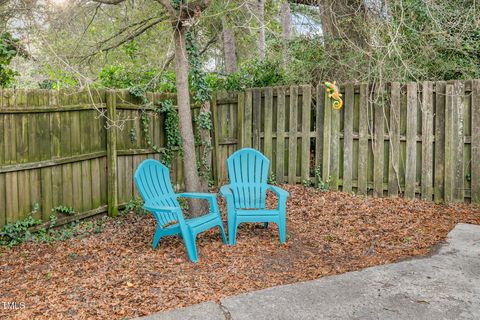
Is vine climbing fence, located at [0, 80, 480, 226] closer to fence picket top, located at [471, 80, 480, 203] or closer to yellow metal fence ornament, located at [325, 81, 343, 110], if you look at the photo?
fence picket top, located at [471, 80, 480, 203]

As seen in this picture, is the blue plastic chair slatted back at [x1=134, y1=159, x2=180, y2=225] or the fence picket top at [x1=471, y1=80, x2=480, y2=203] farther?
the fence picket top at [x1=471, y1=80, x2=480, y2=203]

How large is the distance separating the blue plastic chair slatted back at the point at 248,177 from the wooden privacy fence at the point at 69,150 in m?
→ 1.53

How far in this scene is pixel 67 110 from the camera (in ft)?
16.4

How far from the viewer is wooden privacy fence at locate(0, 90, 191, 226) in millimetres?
4469

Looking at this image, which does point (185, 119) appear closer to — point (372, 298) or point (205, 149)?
point (205, 149)

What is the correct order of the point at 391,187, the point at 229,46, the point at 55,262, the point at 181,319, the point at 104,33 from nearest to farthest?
the point at 181,319, the point at 55,262, the point at 391,187, the point at 104,33, the point at 229,46

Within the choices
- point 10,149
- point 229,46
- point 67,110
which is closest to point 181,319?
point 10,149

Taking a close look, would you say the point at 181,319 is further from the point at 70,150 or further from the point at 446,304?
the point at 70,150

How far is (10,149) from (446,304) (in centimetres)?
406

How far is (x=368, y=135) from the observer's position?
623 centimetres

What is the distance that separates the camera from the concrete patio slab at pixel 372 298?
2760mm

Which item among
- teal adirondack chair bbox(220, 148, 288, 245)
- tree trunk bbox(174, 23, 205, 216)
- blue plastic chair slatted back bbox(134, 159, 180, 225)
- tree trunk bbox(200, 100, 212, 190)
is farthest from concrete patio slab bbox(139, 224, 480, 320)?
tree trunk bbox(200, 100, 212, 190)

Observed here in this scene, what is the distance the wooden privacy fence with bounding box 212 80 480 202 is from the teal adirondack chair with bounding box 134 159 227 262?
242 centimetres

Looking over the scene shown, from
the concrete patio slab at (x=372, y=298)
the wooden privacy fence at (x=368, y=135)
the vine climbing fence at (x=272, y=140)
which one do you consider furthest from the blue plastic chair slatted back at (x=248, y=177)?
the wooden privacy fence at (x=368, y=135)
